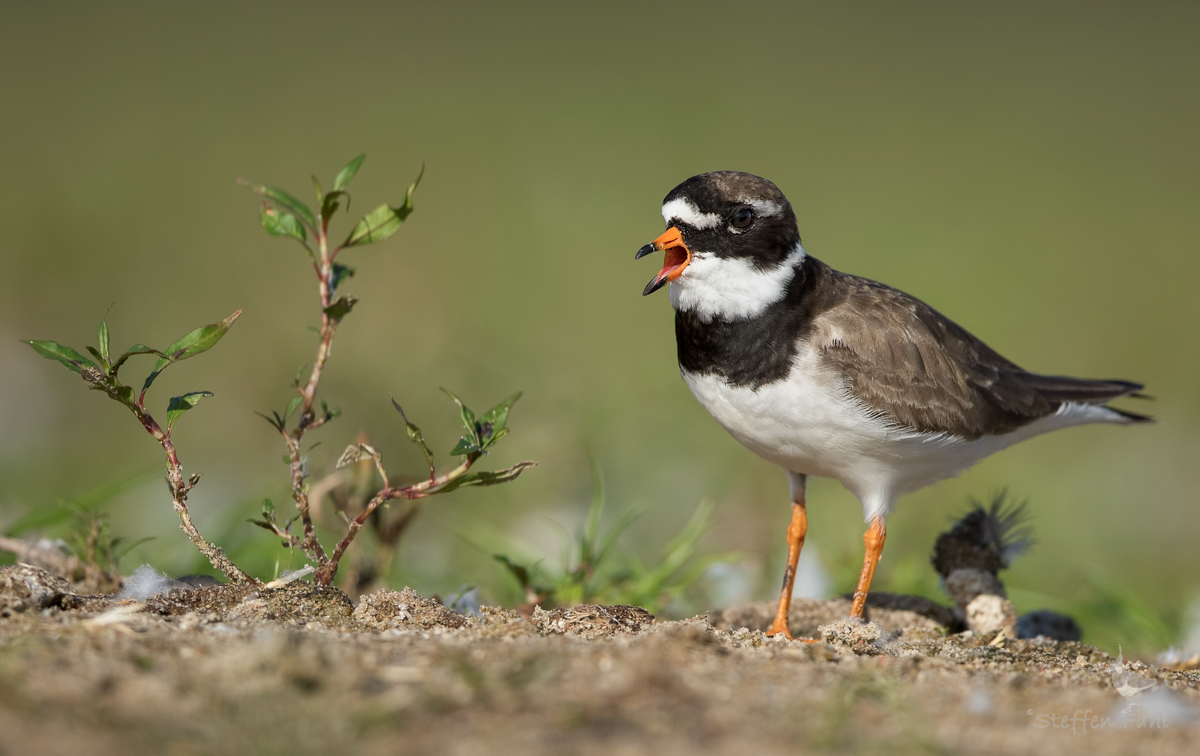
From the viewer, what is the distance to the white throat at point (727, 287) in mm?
4410

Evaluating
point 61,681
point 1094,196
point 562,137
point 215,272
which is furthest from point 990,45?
point 61,681

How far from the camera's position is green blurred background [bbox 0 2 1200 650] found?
7148 millimetres

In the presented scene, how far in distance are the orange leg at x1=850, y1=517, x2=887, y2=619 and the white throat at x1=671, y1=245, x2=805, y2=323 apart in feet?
3.42

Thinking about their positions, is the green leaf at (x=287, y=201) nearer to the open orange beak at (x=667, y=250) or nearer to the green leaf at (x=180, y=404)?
the green leaf at (x=180, y=404)

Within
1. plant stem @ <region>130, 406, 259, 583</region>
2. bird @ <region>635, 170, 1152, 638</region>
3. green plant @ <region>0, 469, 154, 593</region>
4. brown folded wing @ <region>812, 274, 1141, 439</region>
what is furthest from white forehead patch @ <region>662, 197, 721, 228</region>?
green plant @ <region>0, 469, 154, 593</region>

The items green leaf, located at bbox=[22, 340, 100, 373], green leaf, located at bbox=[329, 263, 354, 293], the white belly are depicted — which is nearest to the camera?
green leaf, located at bbox=[22, 340, 100, 373]

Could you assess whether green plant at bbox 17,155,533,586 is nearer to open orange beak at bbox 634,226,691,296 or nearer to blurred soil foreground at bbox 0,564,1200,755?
blurred soil foreground at bbox 0,564,1200,755

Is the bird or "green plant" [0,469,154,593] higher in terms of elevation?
the bird

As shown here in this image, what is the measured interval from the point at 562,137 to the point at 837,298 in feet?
40.7

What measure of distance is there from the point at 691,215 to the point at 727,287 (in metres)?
0.32

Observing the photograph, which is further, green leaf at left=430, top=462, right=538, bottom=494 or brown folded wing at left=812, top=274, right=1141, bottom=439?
brown folded wing at left=812, top=274, right=1141, bottom=439

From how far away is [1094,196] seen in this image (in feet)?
52.1

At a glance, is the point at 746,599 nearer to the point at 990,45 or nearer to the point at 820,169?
the point at 820,169

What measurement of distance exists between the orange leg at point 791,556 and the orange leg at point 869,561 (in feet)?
0.84
